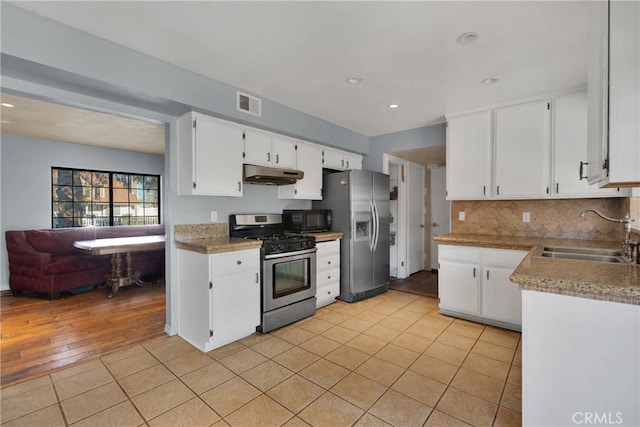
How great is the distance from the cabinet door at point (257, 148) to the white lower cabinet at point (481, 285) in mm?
2265

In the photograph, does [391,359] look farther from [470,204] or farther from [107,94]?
[107,94]

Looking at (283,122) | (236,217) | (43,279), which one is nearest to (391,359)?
(236,217)

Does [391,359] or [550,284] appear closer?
[550,284]

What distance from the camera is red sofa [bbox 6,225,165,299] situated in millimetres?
4070

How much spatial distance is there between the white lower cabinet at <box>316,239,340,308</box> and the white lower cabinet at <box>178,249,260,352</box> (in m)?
0.97

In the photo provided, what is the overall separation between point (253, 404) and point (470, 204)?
3308 mm

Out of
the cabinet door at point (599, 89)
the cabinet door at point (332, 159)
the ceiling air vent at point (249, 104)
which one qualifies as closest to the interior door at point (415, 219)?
the cabinet door at point (332, 159)

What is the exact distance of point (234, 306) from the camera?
2.75 meters

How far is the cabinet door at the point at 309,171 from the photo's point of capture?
3832 mm

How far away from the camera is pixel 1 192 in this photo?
4.40 metres

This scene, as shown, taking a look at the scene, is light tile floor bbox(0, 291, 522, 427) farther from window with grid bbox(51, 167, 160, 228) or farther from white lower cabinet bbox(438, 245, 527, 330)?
window with grid bbox(51, 167, 160, 228)

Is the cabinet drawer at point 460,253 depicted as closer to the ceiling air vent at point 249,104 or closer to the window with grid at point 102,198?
the ceiling air vent at point 249,104

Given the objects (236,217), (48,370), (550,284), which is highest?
(236,217)

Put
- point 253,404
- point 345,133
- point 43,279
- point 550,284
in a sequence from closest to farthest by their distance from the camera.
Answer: point 550,284, point 253,404, point 43,279, point 345,133
